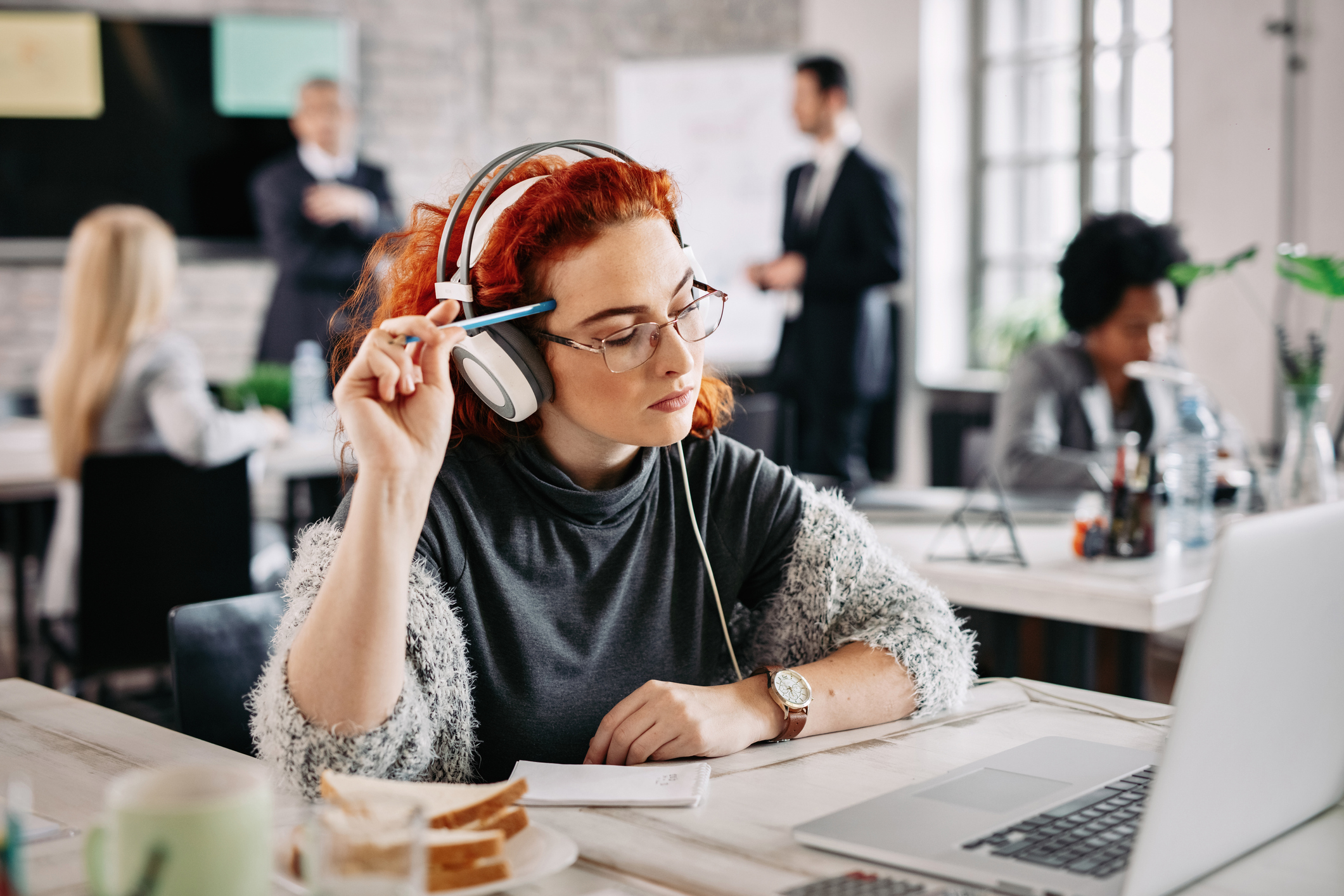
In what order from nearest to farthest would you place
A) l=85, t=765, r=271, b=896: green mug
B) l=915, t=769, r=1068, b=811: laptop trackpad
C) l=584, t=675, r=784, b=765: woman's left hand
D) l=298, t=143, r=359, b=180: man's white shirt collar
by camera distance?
l=85, t=765, r=271, b=896: green mug, l=915, t=769, r=1068, b=811: laptop trackpad, l=584, t=675, r=784, b=765: woman's left hand, l=298, t=143, r=359, b=180: man's white shirt collar

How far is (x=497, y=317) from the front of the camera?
3.94 ft

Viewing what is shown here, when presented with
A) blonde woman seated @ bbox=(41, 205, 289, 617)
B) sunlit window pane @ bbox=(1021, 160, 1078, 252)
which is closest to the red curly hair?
blonde woman seated @ bbox=(41, 205, 289, 617)

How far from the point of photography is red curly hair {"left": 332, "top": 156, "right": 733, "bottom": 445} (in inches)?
51.0

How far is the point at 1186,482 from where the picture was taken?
7.14ft

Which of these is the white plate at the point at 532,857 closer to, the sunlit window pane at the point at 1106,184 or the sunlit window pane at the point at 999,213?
the sunlit window pane at the point at 1106,184

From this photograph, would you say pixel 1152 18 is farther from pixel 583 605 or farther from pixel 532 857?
pixel 532 857

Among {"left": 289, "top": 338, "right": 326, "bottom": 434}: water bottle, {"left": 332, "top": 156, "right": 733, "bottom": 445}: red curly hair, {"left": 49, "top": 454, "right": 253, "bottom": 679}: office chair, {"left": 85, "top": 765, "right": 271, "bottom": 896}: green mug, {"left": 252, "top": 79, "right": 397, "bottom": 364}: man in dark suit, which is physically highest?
{"left": 252, "top": 79, "right": 397, "bottom": 364}: man in dark suit

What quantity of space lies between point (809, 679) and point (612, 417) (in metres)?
0.33

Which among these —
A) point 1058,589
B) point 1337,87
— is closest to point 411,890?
point 1058,589

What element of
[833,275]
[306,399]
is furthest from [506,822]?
[833,275]

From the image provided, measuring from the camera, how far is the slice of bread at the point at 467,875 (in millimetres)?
796

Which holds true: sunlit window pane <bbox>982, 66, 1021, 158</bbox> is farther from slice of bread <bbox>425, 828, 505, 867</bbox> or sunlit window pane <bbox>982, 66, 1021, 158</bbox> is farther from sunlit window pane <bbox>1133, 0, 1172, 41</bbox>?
slice of bread <bbox>425, 828, 505, 867</bbox>

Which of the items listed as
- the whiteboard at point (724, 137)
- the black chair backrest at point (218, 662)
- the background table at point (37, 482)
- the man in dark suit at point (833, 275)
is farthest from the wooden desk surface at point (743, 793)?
the whiteboard at point (724, 137)

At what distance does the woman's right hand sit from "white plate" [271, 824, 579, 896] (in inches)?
13.2
